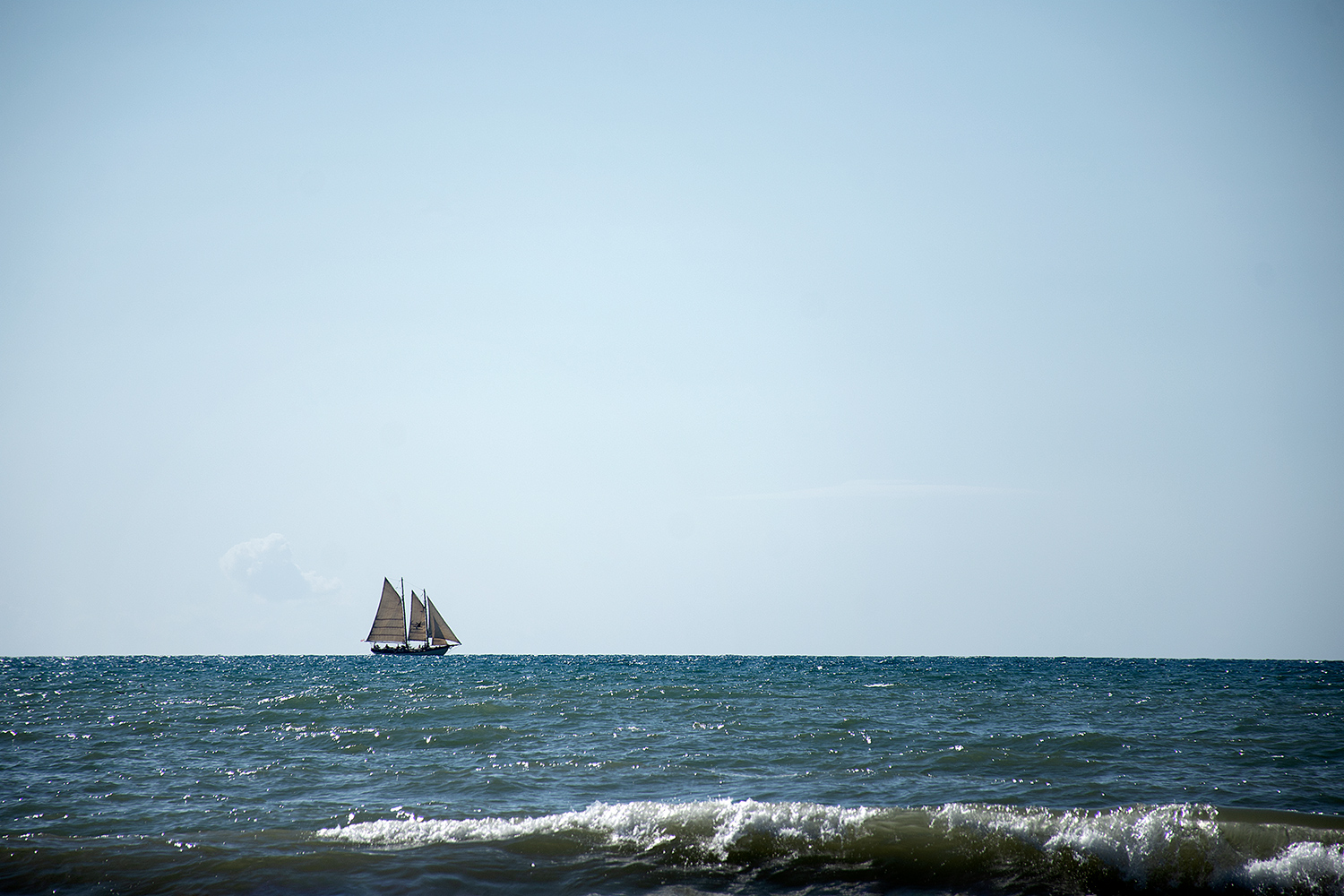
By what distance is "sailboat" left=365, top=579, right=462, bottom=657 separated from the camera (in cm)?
9975

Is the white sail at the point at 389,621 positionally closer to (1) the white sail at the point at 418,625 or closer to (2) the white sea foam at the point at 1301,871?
(1) the white sail at the point at 418,625

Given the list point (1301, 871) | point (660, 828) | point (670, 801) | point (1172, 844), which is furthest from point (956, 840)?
point (670, 801)

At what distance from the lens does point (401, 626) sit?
331ft

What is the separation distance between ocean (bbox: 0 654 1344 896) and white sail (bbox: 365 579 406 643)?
75183 mm

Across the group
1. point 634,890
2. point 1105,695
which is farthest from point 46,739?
point 1105,695

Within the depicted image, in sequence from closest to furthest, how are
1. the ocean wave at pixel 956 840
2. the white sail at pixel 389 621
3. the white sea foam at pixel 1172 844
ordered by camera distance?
the white sea foam at pixel 1172 844 < the ocean wave at pixel 956 840 < the white sail at pixel 389 621

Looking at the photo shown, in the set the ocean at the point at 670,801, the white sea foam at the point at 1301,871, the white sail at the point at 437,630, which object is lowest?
the white sail at the point at 437,630

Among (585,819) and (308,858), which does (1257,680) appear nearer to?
(585,819)

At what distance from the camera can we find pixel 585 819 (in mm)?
12375

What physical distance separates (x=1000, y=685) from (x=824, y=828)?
3245 centimetres

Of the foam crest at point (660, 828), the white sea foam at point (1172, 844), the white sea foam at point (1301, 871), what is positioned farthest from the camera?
the foam crest at point (660, 828)

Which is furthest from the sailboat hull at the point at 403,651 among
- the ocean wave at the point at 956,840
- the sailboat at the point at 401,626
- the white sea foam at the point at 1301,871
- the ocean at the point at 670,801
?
the white sea foam at the point at 1301,871

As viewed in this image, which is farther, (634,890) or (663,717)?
(663,717)

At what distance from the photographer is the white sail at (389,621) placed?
99.5 meters
